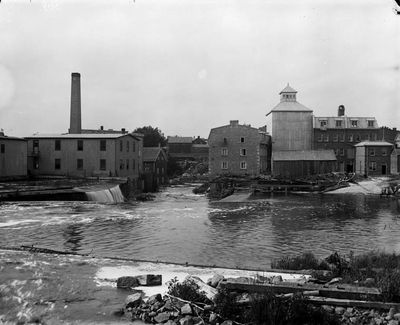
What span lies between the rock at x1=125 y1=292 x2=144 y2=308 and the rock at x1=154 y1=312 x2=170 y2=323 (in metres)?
0.74

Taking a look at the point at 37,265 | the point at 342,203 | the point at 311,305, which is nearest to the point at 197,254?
the point at 37,265

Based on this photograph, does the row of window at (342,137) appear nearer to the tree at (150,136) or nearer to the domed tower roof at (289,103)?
the domed tower roof at (289,103)

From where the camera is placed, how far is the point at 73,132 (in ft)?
180

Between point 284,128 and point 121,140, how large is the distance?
26619 millimetres

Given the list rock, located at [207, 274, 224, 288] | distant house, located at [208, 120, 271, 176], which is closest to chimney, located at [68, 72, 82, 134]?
distant house, located at [208, 120, 271, 176]

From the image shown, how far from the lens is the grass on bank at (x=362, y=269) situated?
8000 millimetres

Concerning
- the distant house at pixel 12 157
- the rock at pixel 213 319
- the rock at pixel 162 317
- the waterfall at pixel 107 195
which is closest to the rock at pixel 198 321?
the rock at pixel 213 319

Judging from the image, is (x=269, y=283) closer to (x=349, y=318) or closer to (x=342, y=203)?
(x=349, y=318)

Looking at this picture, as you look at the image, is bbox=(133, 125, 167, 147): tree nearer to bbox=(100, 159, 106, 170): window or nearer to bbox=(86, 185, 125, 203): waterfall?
bbox=(100, 159, 106, 170): window

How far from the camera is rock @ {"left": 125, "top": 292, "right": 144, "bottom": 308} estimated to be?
28.0 feet

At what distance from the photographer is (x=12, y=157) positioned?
43.8 metres

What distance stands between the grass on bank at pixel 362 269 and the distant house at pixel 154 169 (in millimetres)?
43714

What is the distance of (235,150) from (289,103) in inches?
554

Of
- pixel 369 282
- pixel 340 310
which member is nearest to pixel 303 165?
pixel 369 282
